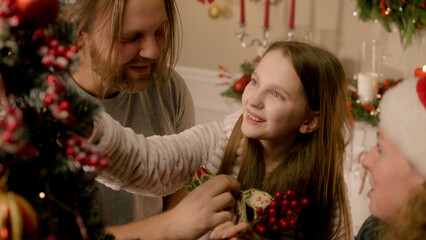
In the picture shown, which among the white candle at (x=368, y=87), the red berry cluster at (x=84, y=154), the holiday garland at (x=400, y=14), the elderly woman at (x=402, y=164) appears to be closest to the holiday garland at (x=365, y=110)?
the white candle at (x=368, y=87)

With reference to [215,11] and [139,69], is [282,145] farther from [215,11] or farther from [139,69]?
[215,11]

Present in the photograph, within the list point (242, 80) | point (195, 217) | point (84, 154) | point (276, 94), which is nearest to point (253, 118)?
point (276, 94)

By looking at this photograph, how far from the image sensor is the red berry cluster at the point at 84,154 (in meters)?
0.57

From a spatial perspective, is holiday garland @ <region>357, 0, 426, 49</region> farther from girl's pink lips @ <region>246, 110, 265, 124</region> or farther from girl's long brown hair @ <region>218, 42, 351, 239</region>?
girl's pink lips @ <region>246, 110, 265, 124</region>

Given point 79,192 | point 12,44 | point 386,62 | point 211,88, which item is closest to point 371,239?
point 79,192

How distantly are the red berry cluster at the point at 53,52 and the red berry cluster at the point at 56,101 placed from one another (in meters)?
0.02

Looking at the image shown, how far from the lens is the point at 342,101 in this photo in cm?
125

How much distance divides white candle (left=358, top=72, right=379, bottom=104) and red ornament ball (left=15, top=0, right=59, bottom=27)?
2158 mm

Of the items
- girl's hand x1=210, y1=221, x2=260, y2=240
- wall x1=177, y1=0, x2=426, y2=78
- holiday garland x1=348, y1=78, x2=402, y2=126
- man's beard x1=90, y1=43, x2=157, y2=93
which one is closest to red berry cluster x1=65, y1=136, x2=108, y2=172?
girl's hand x1=210, y1=221, x2=260, y2=240

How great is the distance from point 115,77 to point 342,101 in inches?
24.6

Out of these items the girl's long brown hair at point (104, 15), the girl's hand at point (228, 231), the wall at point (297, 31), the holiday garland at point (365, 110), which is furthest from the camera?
the wall at point (297, 31)

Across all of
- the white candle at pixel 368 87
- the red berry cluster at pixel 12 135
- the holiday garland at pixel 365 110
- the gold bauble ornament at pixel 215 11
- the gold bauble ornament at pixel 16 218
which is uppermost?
the red berry cluster at pixel 12 135

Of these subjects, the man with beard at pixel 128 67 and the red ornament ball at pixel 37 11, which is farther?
the man with beard at pixel 128 67

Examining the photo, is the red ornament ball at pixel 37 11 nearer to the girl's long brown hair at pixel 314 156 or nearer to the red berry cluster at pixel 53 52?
the red berry cluster at pixel 53 52
